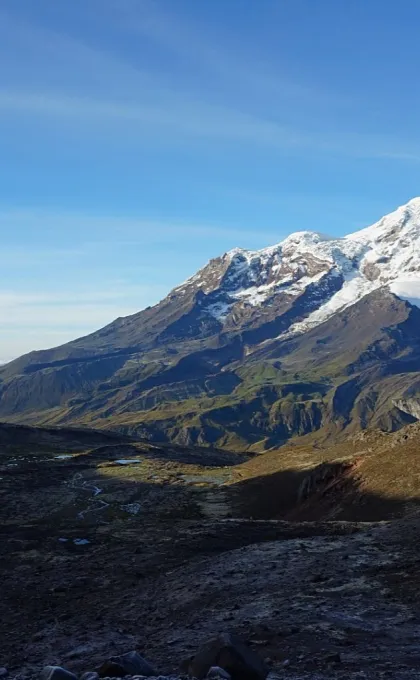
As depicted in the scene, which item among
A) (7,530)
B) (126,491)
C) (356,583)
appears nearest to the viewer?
(356,583)

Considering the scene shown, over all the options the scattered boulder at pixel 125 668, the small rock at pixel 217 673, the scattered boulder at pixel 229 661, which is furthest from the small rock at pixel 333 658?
the scattered boulder at pixel 125 668

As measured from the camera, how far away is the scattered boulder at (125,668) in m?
18.2

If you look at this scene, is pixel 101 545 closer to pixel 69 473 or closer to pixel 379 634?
pixel 379 634

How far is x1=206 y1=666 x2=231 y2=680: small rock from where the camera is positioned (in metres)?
16.9

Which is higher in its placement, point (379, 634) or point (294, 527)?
point (379, 634)

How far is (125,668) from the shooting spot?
18.4 metres

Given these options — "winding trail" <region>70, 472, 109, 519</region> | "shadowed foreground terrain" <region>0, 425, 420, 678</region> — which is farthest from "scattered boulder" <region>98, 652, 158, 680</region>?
"winding trail" <region>70, 472, 109, 519</region>

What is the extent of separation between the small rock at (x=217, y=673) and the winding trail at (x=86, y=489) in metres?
56.4

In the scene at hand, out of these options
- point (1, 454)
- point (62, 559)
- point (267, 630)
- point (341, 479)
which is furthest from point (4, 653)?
point (1, 454)

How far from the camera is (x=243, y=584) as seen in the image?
107 ft

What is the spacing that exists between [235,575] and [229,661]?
1748cm

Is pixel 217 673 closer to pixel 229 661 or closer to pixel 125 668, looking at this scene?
pixel 229 661

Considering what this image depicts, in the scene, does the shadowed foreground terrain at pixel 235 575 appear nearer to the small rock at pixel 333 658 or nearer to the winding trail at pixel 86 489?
the small rock at pixel 333 658

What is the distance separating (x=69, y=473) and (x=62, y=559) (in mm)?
78816
